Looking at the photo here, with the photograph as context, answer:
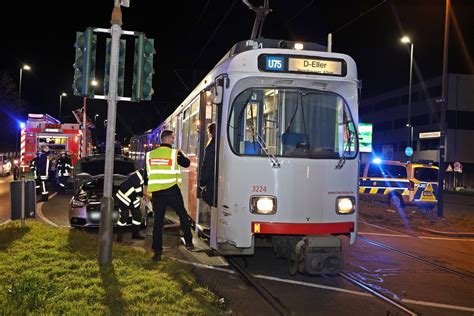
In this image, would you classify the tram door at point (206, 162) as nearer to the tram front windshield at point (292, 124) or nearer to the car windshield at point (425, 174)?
the tram front windshield at point (292, 124)

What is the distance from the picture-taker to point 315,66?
23.3 ft

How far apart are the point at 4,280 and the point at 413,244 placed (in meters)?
8.56

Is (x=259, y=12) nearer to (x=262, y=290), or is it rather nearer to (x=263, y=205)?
(x=263, y=205)

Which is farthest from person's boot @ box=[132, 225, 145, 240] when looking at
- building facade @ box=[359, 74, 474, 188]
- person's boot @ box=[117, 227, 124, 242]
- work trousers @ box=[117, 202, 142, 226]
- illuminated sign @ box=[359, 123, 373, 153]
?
building facade @ box=[359, 74, 474, 188]

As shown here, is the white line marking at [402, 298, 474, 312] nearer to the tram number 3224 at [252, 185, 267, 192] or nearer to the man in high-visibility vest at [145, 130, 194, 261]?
the tram number 3224 at [252, 185, 267, 192]

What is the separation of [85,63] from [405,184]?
13973 mm

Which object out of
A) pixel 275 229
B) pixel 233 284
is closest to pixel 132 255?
pixel 233 284

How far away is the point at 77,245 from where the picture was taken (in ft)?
27.3

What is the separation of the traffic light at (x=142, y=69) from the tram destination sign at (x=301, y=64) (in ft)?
5.26

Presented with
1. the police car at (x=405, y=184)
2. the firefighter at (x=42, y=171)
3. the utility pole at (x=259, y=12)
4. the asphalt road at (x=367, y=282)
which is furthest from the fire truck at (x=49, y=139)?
the asphalt road at (x=367, y=282)

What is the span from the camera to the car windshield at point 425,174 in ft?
59.7

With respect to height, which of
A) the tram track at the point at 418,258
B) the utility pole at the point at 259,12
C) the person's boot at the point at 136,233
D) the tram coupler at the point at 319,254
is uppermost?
the utility pole at the point at 259,12

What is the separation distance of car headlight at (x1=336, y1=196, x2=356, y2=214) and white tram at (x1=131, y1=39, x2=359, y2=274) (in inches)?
0.6

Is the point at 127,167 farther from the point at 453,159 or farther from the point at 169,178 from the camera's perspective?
the point at 453,159
